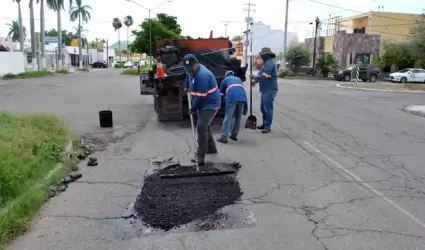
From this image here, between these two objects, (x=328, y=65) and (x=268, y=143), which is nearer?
(x=268, y=143)

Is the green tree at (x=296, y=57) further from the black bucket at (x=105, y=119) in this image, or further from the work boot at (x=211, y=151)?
the work boot at (x=211, y=151)

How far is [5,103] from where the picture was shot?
52.0ft

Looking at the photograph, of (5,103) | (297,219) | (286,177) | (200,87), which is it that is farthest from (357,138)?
(5,103)

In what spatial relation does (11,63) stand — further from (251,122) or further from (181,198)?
(181,198)

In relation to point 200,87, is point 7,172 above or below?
below

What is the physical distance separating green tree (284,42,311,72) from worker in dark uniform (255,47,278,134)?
120 ft

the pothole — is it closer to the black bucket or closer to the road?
the road

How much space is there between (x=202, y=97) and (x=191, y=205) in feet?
7.02

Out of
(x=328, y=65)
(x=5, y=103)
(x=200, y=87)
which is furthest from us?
(x=328, y=65)

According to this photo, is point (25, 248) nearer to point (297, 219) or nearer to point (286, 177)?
point (297, 219)

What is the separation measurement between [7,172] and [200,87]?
294cm

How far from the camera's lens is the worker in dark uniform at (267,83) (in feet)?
31.9

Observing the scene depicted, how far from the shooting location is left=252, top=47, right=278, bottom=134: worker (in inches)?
383

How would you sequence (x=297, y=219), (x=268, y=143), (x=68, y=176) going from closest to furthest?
1. (x=297, y=219)
2. (x=68, y=176)
3. (x=268, y=143)
